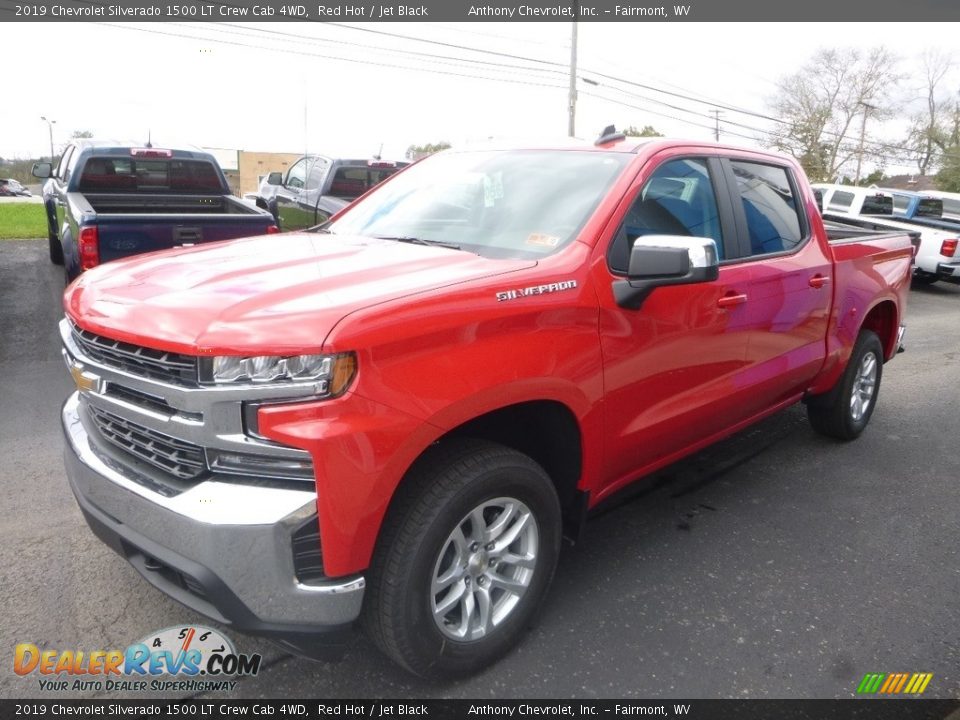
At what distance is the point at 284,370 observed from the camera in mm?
2025

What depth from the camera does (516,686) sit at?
8.45 ft

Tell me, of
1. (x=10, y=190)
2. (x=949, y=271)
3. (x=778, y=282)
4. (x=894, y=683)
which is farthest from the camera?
(x=10, y=190)

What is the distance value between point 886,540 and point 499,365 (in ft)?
8.57

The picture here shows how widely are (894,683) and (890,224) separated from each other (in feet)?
44.3

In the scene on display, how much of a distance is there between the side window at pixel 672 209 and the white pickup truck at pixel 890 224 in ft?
32.5

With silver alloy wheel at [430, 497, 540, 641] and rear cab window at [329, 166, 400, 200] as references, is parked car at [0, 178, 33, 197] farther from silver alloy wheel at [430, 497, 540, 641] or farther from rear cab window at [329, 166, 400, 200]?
silver alloy wheel at [430, 497, 540, 641]

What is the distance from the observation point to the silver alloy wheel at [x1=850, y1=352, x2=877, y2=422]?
16.6 feet

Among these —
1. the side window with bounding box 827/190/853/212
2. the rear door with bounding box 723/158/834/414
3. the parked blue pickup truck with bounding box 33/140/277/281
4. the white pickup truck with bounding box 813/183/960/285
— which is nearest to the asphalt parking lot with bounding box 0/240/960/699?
the rear door with bounding box 723/158/834/414

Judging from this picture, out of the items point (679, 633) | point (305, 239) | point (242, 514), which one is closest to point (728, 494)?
point (679, 633)

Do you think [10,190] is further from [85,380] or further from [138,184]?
[85,380]

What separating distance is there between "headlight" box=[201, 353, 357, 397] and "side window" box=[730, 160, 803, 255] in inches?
96.3

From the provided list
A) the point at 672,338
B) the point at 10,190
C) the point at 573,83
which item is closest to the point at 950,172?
the point at 573,83

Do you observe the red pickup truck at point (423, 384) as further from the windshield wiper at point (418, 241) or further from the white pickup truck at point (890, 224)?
the white pickup truck at point (890, 224)

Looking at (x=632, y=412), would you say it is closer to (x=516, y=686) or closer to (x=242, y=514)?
(x=516, y=686)
